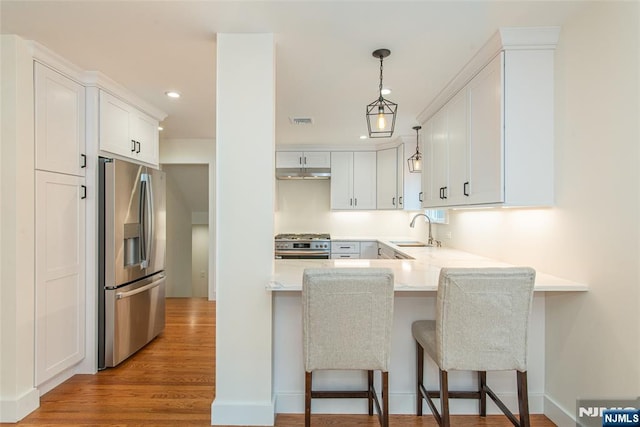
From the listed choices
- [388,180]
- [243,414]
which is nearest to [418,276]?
[243,414]

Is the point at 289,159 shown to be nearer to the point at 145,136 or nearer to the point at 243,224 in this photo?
the point at 145,136

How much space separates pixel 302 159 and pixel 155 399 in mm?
3712

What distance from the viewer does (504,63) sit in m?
1.96

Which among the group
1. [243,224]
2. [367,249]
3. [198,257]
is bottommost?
[198,257]

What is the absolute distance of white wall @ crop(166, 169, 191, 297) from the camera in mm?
5875

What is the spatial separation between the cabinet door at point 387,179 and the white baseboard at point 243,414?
11.8 ft

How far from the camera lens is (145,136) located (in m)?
3.43

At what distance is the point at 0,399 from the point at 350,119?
369cm

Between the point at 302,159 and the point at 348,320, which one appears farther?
the point at 302,159

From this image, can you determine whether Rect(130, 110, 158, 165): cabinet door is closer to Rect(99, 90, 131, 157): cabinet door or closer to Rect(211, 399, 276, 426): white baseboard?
Rect(99, 90, 131, 157): cabinet door

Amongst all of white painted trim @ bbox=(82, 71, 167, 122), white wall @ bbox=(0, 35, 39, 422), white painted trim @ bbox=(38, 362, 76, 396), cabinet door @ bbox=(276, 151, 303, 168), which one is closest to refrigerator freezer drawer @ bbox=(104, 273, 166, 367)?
white painted trim @ bbox=(38, 362, 76, 396)

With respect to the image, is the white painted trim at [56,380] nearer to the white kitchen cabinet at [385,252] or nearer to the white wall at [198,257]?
the white kitchen cabinet at [385,252]

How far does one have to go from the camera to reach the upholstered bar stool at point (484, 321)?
1.58 m

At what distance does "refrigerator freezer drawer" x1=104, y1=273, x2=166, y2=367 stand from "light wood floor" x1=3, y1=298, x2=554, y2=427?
A: 4.9 inches
